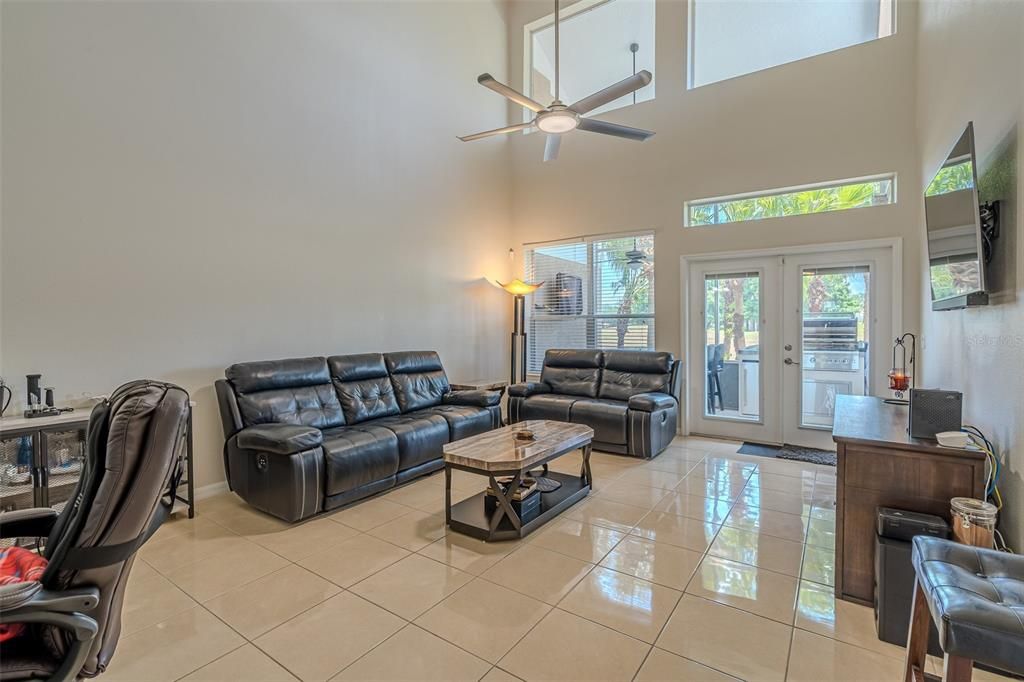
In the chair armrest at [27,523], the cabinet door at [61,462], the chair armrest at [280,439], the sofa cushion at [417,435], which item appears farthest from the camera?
the sofa cushion at [417,435]

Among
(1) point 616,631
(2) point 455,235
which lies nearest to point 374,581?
(1) point 616,631

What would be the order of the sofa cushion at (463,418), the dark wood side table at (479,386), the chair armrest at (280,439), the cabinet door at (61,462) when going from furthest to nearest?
the dark wood side table at (479,386) < the sofa cushion at (463,418) < the chair armrest at (280,439) < the cabinet door at (61,462)

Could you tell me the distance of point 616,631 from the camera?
6.50 ft

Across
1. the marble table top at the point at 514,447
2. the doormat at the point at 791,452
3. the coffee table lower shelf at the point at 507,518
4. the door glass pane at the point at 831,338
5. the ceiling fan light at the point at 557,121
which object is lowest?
the doormat at the point at 791,452

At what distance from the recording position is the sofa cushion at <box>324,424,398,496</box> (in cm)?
315

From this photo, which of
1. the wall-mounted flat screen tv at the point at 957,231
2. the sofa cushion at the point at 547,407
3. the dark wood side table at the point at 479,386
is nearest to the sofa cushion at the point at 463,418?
the dark wood side table at the point at 479,386

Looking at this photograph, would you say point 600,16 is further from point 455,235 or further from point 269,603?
point 269,603

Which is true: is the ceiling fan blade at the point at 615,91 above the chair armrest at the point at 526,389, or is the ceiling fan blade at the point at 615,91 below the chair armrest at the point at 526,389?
above

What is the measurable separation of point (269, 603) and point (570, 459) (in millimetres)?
2963

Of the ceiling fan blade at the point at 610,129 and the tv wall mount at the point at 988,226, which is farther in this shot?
the ceiling fan blade at the point at 610,129

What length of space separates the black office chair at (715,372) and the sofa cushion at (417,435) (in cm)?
314

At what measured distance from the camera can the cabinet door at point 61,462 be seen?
2557mm

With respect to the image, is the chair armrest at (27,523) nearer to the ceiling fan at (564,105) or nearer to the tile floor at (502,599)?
the tile floor at (502,599)

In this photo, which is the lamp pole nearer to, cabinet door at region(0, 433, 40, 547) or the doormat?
the doormat
